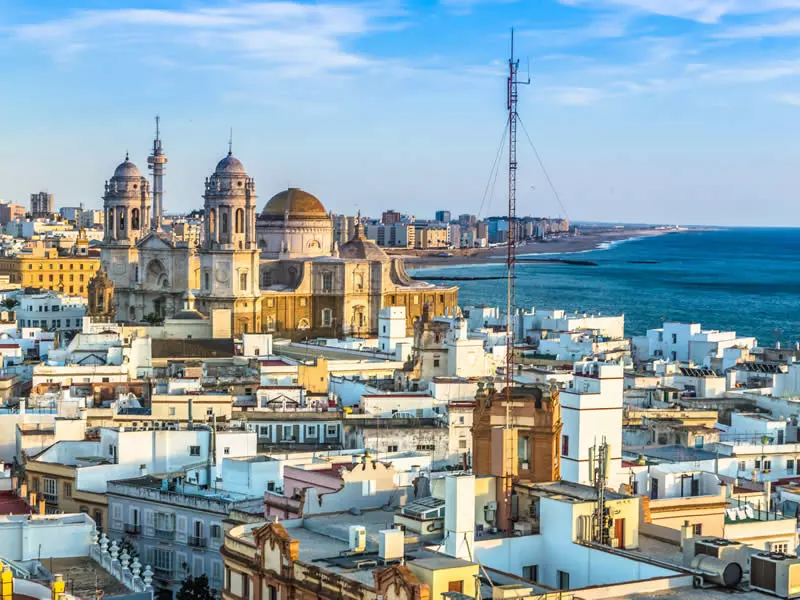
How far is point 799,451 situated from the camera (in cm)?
3438

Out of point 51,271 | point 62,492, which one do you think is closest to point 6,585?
point 62,492

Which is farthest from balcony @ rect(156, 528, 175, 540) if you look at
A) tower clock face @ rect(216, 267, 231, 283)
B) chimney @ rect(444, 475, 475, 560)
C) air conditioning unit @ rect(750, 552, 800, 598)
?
tower clock face @ rect(216, 267, 231, 283)

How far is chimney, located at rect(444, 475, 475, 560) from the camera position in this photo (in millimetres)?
19094

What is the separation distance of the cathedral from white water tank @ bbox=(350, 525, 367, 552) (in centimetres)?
4707

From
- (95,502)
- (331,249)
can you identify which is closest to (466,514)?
(95,502)

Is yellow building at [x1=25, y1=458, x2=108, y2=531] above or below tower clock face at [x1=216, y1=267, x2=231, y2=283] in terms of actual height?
below

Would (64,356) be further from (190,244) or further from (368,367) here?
(190,244)

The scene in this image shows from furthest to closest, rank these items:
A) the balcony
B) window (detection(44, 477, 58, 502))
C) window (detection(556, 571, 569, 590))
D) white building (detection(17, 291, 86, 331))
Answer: white building (detection(17, 291, 86, 331)) → window (detection(44, 477, 58, 502)) → the balcony → window (detection(556, 571, 569, 590))

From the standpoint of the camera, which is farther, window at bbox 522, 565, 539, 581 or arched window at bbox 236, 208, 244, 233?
arched window at bbox 236, 208, 244, 233

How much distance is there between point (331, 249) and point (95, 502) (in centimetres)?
5324

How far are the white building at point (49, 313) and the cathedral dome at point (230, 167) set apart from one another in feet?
27.3

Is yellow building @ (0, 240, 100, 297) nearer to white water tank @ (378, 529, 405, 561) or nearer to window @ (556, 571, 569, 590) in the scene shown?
window @ (556, 571, 569, 590)

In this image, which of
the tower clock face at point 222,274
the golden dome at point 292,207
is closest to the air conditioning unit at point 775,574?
the tower clock face at point 222,274

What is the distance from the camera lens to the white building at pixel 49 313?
7244 cm
